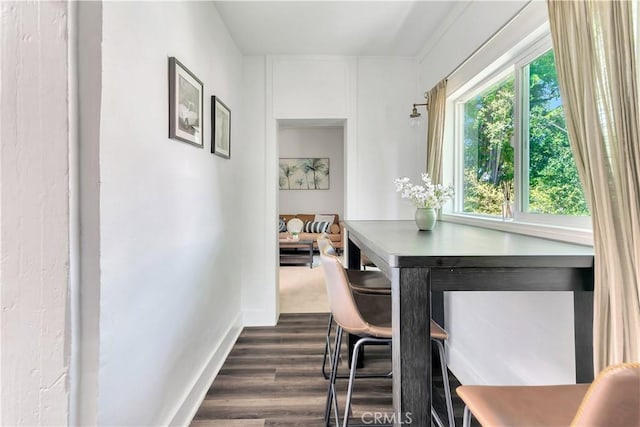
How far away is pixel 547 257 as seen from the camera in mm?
896

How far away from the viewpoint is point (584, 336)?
1030mm

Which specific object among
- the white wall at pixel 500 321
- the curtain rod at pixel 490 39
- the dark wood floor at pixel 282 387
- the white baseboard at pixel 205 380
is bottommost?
the dark wood floor at pixel 282 387

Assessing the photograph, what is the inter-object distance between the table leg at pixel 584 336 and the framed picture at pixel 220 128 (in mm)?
2066

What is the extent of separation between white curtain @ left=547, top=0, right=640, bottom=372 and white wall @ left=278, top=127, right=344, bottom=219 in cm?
627

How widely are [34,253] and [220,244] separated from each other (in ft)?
6.47

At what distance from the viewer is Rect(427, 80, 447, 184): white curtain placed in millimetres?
2424

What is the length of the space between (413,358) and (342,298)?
0.41 meters

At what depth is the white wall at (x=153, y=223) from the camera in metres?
1.03

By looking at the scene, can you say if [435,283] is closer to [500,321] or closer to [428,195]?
[428,195]

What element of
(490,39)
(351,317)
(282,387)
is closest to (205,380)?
(282,387)

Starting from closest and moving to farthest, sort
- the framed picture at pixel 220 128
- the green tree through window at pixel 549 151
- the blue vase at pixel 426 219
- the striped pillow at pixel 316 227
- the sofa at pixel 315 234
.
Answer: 1. the green tree through window at pixel 549 151
2. the blue vase at pixel 426 219
3. the framed picture at pixel 220 128
4. the sofa at pixel 315 234
5. the striped pillow at pixel 316 227

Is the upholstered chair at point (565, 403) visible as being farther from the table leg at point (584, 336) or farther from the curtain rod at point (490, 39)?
the curtain rod at point (490, 39)

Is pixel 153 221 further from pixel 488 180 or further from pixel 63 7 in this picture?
pixel 488 180

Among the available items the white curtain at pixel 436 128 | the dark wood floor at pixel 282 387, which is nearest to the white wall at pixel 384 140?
the white curtain at pixel 436 128
